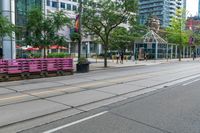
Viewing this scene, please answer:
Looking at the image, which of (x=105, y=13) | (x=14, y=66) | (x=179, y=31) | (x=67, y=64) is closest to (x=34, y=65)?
(x=14, y=66)

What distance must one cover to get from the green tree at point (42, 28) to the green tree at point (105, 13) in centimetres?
568

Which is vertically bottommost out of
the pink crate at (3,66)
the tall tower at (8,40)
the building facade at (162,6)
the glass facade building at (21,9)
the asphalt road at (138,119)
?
the asphalt road at (138,119)

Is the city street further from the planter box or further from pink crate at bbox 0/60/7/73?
the planter box

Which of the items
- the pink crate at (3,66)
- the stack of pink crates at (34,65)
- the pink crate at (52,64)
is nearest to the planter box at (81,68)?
the stack of pink crates at (34,65)

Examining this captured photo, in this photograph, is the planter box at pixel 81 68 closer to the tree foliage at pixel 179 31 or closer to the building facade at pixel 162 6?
the tree foliage at pixel 179 31

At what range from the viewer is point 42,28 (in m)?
24.5

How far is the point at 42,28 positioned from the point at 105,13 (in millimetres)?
8535

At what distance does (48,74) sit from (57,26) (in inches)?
231

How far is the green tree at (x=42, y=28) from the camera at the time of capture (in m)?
24.3

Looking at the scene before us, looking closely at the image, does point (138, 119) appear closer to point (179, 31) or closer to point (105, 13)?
point (105, 13)

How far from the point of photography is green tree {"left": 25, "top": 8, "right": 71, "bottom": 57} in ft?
79.7

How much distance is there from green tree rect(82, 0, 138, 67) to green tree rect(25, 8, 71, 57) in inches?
224

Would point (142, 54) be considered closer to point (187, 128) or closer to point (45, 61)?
point (45, 61)

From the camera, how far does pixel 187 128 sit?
24.1ft
